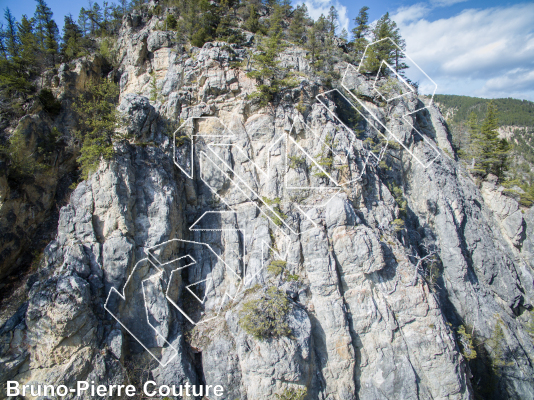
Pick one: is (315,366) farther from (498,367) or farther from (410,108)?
(410,108)

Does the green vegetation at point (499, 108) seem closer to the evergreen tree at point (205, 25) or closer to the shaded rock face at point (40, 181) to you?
the evergreen tree at point (205, 25)

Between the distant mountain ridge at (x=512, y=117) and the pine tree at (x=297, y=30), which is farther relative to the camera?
the distant mountain ridge at (x=512, y=117)

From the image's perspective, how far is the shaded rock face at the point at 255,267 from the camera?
1366cm

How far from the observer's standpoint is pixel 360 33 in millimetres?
34062

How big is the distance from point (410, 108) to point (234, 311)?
26451 mm

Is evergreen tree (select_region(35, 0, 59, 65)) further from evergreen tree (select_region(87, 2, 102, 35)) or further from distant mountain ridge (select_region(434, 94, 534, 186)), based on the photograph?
distant mountain ridge (select_region(434, 94, 534, 186))

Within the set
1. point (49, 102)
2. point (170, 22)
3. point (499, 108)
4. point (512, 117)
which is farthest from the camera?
point (499, 108)

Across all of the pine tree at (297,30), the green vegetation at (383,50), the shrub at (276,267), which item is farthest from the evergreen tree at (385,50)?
the shrub at (276,267)

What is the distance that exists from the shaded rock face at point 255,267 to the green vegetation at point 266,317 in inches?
20.5

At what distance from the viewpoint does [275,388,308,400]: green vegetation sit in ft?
43.3

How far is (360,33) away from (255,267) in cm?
3538

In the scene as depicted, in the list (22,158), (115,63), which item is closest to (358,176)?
(22,158)

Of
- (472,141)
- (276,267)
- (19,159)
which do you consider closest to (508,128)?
(472,141)

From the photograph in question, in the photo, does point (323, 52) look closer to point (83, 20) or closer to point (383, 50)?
point (383, 50)
